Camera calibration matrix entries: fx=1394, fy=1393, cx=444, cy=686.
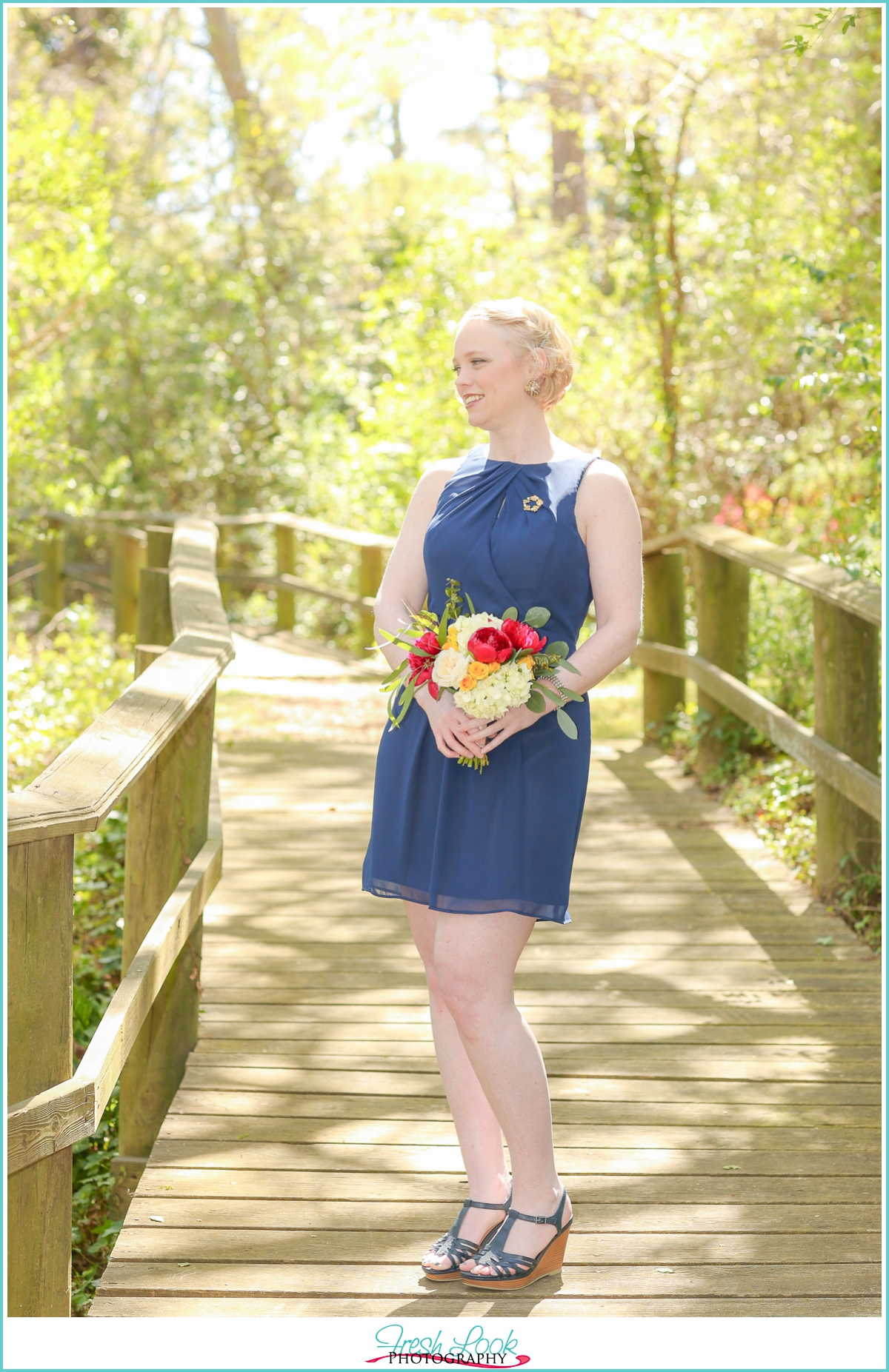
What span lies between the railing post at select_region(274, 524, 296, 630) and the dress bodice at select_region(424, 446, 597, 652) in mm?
8631

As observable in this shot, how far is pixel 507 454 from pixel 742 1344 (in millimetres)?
1694

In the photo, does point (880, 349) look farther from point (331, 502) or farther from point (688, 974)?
point (331, 502)

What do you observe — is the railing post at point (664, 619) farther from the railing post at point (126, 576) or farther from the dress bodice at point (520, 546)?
the railing post at point (126, 576)

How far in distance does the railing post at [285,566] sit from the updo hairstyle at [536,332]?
8.62 m

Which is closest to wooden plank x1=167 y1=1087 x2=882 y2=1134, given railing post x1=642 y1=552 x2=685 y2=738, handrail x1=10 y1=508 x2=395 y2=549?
railing post x1=642 y1=552 x2=685 y2=738

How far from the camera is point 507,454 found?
272 centimetres

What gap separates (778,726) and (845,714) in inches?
19.1

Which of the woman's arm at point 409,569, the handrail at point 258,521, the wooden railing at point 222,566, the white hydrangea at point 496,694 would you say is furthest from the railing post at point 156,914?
the handrail at point 258,521

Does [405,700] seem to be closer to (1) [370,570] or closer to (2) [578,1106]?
(2) [578,1106]

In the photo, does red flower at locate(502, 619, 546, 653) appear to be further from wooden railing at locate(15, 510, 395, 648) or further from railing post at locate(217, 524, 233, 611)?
railing post at locate(217, 524, 233, 611)

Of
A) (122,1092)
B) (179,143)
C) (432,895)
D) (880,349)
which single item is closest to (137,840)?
(122,1092)

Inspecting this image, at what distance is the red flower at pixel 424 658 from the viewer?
2594mm

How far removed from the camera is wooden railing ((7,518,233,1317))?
217 centimetres

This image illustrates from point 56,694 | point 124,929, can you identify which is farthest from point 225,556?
point 124,929
